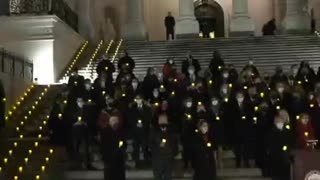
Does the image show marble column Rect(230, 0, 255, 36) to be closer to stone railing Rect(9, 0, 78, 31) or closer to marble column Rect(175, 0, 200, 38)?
marble column Rect(175, 0, 200, 38)

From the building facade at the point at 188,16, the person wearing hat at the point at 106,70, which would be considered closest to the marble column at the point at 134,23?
the building facade at the point at 188,16

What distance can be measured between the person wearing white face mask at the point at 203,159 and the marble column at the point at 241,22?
1870 cm

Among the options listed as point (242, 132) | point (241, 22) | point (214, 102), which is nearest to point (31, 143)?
point (214, 102)

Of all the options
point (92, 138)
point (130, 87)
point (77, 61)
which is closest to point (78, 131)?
point (92, 138)

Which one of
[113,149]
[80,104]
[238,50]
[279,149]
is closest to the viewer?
[279,149]

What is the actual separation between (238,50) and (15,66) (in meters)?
8.95

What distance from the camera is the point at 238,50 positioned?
30.0m

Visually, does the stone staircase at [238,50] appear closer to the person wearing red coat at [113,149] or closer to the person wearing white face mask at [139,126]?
the person wearing white face mask at [139,126]

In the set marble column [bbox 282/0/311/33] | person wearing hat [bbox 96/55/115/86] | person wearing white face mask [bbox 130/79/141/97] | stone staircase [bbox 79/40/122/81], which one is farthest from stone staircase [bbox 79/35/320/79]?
person wearing white face mask [bbox 130/79/141/97]

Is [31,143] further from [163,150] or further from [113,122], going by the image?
[163,150]

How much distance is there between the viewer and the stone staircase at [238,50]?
28.5m

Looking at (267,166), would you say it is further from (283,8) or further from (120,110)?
(283,8)

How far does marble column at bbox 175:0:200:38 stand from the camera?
1359 inches

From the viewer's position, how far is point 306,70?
21484mm
